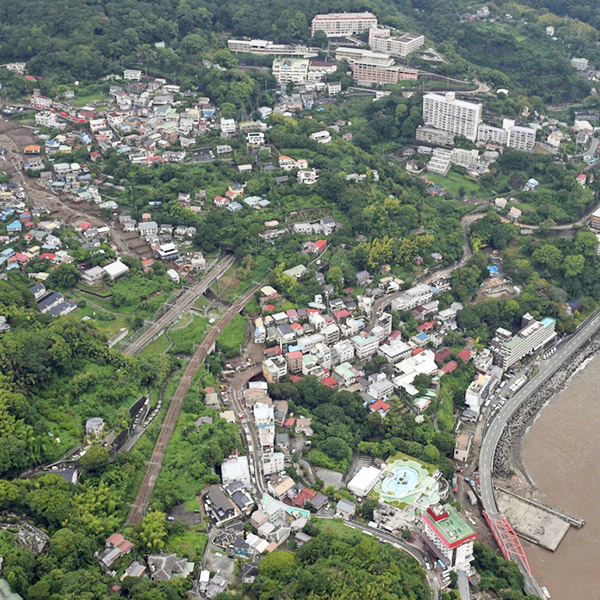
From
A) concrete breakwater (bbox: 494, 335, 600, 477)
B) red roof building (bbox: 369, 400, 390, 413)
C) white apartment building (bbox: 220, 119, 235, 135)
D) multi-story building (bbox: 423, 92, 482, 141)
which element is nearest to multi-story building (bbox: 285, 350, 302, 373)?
red roof building (bbox: 369, 400, 390, 413)

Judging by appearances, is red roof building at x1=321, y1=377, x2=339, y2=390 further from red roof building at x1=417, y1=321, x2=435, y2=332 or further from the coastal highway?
the coastal highway

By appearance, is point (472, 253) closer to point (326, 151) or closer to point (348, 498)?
point (326, 151)

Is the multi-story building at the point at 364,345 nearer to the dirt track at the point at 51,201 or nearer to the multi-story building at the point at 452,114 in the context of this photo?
the dirt track at the point at 51,201

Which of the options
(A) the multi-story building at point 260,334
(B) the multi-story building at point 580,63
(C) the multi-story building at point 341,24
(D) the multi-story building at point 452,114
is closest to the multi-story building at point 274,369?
(A) the multi-story building at point 260,334

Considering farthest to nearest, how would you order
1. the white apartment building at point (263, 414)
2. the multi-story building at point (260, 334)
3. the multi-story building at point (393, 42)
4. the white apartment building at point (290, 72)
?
the multi-story building at point (393, 42)
the white apartment building at point (290, 72)
the multi-story building at point (260, 334)
the white apartment building at point (263, 414)

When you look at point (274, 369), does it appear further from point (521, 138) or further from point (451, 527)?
point (521, 138)

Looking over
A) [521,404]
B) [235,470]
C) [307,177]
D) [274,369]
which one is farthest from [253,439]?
[307,177]
